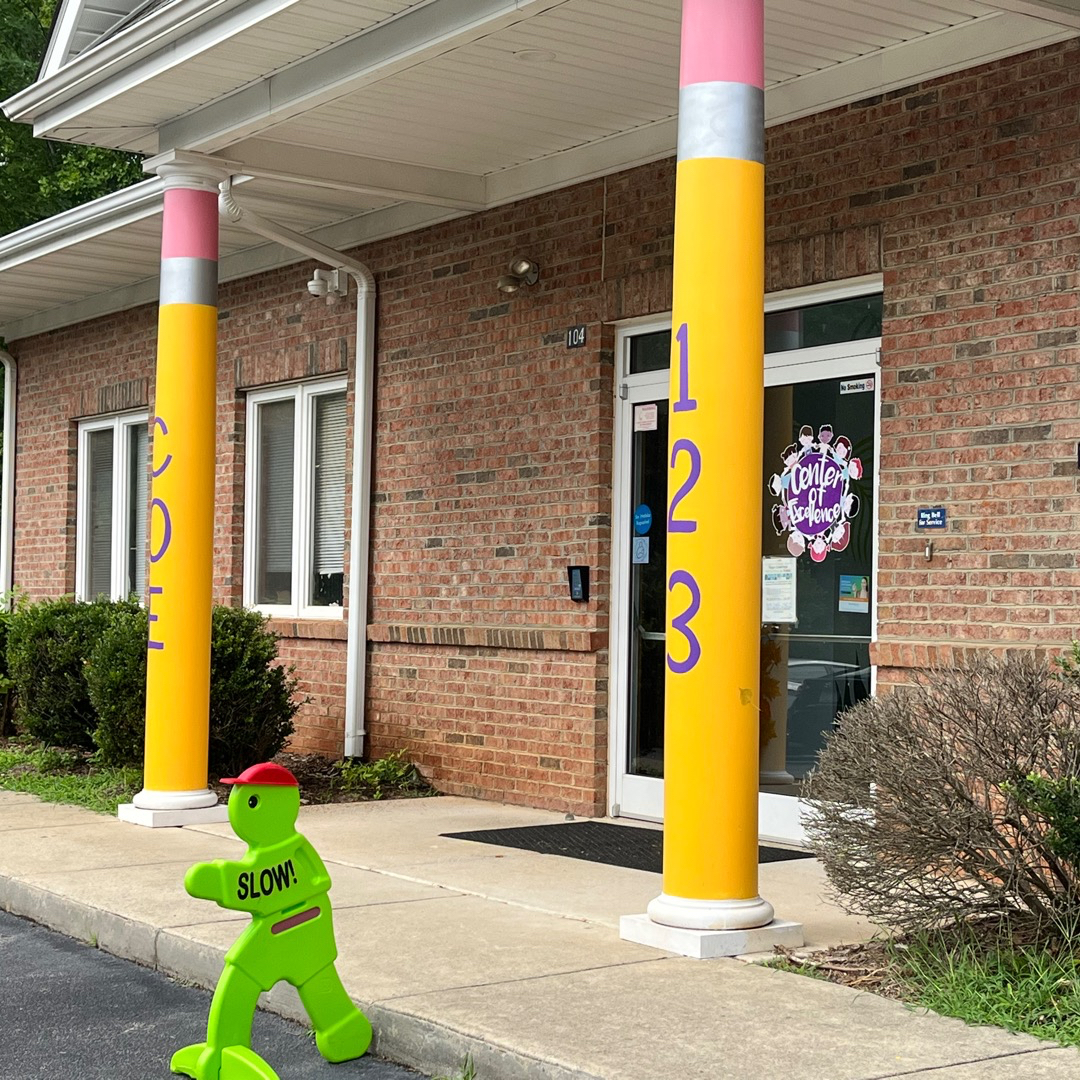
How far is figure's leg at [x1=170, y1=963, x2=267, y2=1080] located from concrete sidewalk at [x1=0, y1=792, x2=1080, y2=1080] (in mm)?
487

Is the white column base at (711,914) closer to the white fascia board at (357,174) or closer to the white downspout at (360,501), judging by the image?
the white fascia board at (357,174)

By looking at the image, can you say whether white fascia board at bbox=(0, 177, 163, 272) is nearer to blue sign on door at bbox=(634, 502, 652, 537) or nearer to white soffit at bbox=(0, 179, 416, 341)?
white soffit at bbox=(0, 179, 416, 341)

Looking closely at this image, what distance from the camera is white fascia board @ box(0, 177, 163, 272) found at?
36.5ft

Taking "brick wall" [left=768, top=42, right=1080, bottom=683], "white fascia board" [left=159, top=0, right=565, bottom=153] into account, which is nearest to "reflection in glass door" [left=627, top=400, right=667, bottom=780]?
"brick wall" [left=768, top=42, right=1080, bottom=683]

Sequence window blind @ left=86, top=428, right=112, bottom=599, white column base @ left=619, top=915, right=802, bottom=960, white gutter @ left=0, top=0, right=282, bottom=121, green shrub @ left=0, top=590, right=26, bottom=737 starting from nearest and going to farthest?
Answer: 1. white column base @ left=619, top=915, right=802, bottom=960
2. white gutter @ left=0, top=0, right=282, bottom=121
3. green shrub @ left=0, top=590, right=26, bottom=737
4. window blind @ left=86, top=428, right=112, bottom=599

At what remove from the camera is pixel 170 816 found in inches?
352

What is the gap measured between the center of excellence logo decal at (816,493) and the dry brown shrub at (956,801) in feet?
8.61

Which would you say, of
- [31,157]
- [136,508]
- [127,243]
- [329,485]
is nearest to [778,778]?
[329,485]

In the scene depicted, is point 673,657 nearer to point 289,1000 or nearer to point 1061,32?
point 289,1000

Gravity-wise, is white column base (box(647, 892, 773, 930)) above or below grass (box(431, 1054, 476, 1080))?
→ above

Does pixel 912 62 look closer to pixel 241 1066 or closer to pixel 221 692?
pixel 221 692

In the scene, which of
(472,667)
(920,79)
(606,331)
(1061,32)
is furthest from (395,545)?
(1061,32)

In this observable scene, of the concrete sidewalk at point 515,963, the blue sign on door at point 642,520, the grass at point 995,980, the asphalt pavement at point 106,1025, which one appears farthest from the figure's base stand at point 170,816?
the grass at point 995,980

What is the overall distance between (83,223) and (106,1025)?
26.5ft
